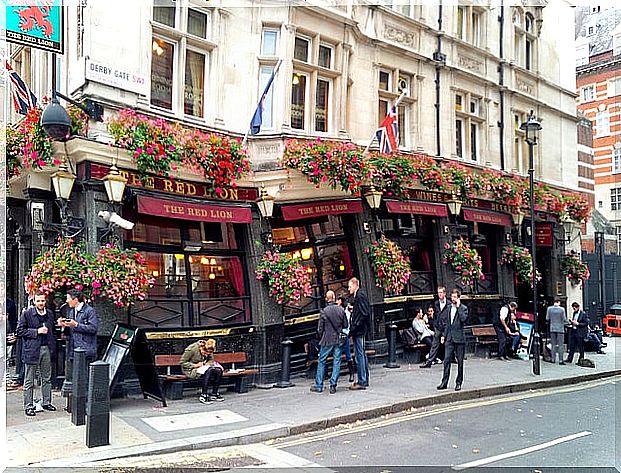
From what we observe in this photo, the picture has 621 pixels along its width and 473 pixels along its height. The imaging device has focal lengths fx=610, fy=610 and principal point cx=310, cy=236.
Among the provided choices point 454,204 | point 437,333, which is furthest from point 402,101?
point 437,333

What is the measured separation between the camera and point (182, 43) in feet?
40.3

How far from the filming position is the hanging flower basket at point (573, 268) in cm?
2194

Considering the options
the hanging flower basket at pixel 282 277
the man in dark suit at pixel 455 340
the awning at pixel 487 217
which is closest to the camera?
the man in dark suit at pixel 455 340

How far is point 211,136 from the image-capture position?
11.9m

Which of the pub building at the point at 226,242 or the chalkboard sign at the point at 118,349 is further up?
the pub building at the point at 226,242

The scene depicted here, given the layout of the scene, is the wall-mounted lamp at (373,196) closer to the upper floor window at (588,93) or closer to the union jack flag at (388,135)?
the union jack flag at (388,135)

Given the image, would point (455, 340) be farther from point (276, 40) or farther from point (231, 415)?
point (276, 40)

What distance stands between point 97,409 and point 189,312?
181 inches

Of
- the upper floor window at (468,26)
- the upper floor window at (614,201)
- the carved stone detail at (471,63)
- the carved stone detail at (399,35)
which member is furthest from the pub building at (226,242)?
the upper floor window at (614,201)

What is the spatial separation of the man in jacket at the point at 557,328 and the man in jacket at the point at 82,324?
455 inches

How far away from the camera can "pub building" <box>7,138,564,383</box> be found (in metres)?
11.0

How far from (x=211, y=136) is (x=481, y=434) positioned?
23.7ft

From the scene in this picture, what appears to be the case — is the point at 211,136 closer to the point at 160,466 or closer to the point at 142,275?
the point at 142,275

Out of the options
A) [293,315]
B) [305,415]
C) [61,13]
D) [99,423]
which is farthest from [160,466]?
[61,13]
